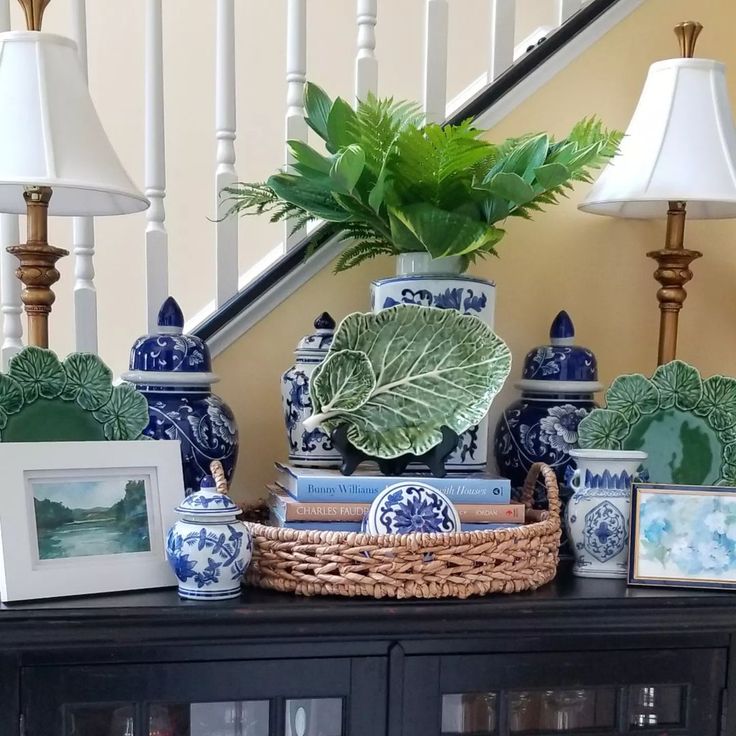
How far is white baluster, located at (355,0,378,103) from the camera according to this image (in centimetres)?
123

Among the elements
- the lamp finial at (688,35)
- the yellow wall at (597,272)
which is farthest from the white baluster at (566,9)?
the lamp finial at (688,35)

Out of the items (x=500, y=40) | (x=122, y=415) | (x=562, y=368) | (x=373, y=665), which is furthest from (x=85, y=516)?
(x=500, y=40)

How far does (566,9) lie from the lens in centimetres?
132

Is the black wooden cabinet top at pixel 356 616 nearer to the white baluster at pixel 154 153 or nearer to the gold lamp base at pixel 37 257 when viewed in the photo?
the gold lamp base at pixel 37 257

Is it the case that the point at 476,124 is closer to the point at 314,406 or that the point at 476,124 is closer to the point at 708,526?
the point at 314,406

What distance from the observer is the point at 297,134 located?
123cm

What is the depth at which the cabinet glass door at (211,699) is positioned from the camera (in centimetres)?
79

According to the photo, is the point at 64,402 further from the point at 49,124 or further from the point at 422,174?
the point at 422,174

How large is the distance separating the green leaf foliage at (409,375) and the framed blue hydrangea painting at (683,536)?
0.22 metres

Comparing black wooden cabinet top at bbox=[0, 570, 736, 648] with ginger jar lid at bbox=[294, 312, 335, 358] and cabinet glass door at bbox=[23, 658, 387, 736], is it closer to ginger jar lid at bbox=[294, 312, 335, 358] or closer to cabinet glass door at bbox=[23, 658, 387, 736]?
cabinet glass door at bbox=[23, 658, 387, 736]

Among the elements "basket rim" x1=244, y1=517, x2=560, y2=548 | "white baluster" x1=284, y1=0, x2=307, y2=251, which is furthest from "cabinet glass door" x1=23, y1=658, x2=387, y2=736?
"white baluster" x1=284, y1=0, x2=307, y2=251

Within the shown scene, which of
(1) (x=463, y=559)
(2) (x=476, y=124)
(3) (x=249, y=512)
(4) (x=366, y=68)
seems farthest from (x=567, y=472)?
(4) (x=366, y=68)

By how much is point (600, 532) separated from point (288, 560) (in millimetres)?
379

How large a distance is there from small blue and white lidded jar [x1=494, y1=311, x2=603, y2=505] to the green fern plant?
197 mm
